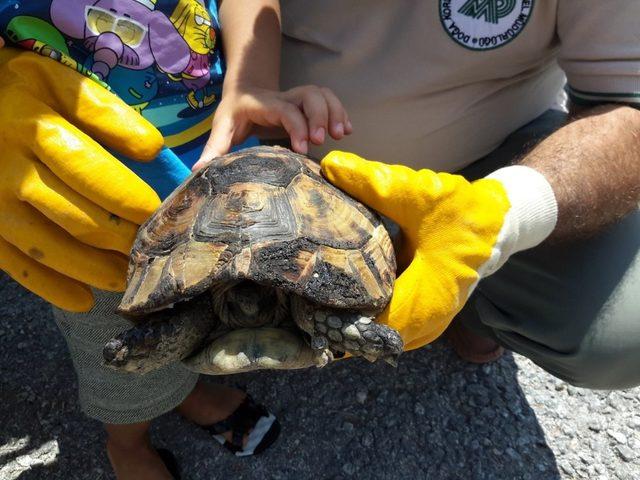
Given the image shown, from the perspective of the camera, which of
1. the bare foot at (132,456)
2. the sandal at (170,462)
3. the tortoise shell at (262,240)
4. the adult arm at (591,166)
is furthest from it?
the sandal at (170,462)

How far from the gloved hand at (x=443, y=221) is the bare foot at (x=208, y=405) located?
888 mm

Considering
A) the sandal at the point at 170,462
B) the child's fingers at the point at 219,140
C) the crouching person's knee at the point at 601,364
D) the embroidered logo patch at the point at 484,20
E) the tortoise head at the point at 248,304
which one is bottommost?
the sandal at the point at 170,462

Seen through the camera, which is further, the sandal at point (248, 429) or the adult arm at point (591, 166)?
the sandal at point (248, 429)

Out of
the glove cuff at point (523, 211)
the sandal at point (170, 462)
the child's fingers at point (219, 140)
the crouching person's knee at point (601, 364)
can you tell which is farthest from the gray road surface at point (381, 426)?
the child's fingers at point (219, 140)

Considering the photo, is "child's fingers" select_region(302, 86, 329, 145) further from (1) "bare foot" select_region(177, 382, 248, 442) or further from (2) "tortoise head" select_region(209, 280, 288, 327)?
(1) "bare foot" select_region(177, 382, 248, 442)

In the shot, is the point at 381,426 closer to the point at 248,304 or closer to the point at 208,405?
the point at 208,405

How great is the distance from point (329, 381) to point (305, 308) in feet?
3.22

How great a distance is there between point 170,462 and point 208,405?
212 mm

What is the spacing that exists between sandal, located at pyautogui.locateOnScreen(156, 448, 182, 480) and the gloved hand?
39.7 inches

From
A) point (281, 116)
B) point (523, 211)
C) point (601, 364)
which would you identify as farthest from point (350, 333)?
point (601, 364)

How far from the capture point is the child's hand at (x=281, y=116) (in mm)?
1512

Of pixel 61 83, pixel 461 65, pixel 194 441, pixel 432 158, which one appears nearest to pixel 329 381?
pixel 194 441

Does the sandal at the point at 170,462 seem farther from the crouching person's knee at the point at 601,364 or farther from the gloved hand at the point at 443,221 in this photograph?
the crouching person's knee at the point at 601,364

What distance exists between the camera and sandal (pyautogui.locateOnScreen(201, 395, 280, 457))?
1960mm
